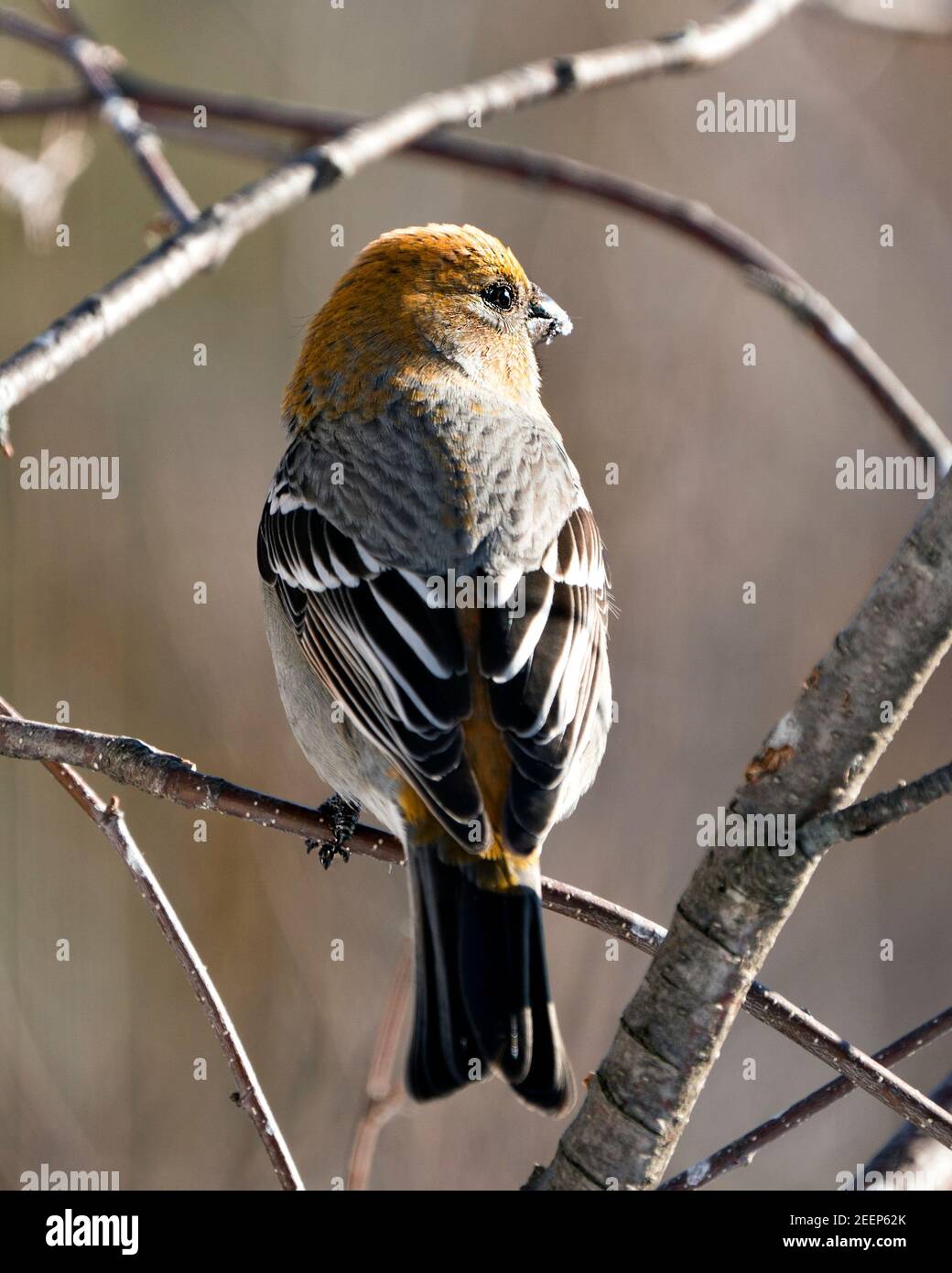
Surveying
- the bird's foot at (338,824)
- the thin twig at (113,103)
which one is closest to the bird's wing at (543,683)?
the bird's foot at (338,824)

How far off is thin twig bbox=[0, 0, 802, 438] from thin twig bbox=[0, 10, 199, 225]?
1.27ft

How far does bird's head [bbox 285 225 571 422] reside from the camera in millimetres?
5125

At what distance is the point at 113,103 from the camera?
4.33 meters

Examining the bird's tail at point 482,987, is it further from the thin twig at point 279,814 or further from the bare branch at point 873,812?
the bare branch at point 873,812

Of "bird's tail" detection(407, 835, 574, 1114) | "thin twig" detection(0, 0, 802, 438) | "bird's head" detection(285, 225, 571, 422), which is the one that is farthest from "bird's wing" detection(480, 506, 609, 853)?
"thin twig" detection(0, 0, 802, 438)

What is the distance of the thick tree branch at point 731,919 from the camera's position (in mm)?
2545

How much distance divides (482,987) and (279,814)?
2.30ft

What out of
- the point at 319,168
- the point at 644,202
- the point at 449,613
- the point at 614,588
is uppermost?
the point at 644,202

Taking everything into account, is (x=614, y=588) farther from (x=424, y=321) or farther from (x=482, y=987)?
(x=482, y=987)

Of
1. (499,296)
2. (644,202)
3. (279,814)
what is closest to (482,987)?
(279,814)

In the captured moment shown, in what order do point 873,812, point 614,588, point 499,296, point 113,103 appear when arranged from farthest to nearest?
point 614,588, point 499,296, point 113,103, point 873,812

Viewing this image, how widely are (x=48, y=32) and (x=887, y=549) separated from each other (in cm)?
487

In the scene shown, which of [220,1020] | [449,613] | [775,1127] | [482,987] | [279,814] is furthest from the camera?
[449,613]

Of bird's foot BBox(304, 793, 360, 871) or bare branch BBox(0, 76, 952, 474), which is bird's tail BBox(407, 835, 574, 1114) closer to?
bird's foot BBox(304, 793, 360, 871)
